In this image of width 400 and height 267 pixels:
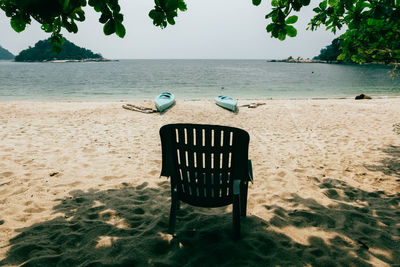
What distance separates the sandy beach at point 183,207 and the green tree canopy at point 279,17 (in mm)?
2167

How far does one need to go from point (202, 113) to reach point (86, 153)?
23.4 ft

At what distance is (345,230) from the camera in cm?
285

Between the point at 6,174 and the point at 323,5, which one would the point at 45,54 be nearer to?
the point at 6,174

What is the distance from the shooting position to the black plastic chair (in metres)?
2.32

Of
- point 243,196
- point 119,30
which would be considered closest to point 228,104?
point 243,196

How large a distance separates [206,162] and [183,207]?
48.9 inches

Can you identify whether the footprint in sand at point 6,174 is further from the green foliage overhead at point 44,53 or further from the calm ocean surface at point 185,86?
the green foliage overhead at point 44,53

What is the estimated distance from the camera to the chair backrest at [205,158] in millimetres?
2311

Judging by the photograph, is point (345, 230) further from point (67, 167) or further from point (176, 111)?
point (176, 111)

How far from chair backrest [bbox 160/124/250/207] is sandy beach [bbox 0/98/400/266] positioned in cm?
54

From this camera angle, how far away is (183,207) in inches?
134

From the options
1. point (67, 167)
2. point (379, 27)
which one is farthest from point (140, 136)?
point (379, 27)

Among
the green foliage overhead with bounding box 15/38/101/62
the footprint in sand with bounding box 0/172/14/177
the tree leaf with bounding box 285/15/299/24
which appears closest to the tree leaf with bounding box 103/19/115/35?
the tree leaf with bounding box 285/15/299/24

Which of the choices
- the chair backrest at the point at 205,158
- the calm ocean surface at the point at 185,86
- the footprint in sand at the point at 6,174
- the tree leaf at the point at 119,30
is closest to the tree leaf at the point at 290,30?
the chair backrest at the point at 205,158
